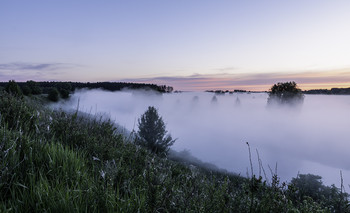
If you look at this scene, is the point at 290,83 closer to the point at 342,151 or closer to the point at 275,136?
the point at 342,151

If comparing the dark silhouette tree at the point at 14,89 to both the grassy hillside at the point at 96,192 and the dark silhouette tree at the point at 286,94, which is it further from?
the dark silhouette tree at the point at 286,94

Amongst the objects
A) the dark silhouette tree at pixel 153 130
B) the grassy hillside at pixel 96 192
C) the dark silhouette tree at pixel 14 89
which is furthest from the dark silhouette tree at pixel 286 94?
the grassy hillside at pixel 96 192

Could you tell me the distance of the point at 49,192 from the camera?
87.7 inches

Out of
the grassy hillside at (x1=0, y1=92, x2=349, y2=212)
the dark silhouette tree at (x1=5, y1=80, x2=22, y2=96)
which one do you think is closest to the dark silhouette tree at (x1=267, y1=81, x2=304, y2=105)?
the dark silhouette tree at (x1=5, y1=80, x2=22, y2=96)

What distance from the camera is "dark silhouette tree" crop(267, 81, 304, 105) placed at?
76062 mm

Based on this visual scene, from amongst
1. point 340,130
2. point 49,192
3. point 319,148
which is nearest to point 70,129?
point 49,192

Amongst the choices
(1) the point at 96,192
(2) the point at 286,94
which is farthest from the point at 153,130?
(2) the point at 286,94

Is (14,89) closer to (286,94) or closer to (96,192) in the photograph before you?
(96,192)

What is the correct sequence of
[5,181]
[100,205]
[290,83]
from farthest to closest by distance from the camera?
[290,83] < [5,181] < [100,205]

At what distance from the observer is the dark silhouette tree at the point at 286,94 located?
76062mm

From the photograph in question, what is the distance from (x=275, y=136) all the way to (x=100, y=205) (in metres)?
170

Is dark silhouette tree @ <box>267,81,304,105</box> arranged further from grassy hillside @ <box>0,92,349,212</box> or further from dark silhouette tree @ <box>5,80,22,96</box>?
grassy hillside @ <box>0,92,349,212</box>

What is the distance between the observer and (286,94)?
76875 mm

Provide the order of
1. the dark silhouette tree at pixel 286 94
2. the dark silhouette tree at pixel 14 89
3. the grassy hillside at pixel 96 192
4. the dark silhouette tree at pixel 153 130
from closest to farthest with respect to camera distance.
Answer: the grassy hillside at pixel 96 192 → the dark silhouette tree at pixel 14 89 → the dark silhouette tree at pixel 153 130 → the dark silhouette tree at pixel 286 94
